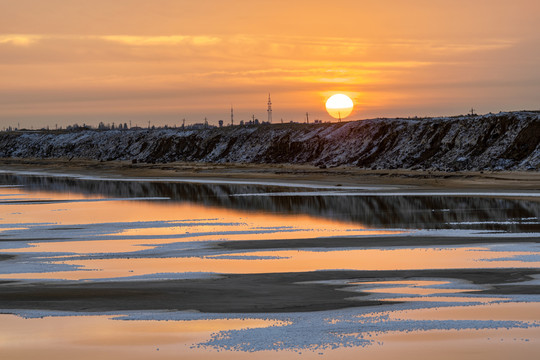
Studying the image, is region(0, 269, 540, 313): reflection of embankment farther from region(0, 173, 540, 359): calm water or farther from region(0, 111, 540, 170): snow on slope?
region(0, 111, 540, 170): snow on slope

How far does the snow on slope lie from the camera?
63.4 metres

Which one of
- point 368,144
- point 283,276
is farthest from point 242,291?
point 368,144

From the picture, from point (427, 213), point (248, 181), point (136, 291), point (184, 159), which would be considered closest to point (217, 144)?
point (184, 159)

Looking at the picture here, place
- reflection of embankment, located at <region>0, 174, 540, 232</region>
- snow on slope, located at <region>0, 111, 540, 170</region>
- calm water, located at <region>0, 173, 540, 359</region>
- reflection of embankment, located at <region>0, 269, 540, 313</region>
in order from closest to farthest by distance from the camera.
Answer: calm water, located at <region>0, 173, 540, 359</region>, reflection of embankment, located at <region>0, 269, 540, 313</region>, reflection of embankment, located at <region>0, 174, 540, 232</region>, snow on slope, located at <region>0, 111, 540, 170</region>

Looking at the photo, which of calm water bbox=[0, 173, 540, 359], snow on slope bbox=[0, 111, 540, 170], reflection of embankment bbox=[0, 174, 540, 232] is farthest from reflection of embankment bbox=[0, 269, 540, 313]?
Result: snow on slope bbox=[0, 111, 540, 170]

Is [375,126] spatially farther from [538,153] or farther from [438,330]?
[438,330]

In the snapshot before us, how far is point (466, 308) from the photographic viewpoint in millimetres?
13938

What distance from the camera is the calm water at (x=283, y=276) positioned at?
11.9 meters

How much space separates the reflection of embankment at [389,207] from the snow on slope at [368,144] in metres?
20.8

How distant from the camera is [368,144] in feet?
256

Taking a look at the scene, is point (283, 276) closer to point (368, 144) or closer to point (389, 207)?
point (389, 207)

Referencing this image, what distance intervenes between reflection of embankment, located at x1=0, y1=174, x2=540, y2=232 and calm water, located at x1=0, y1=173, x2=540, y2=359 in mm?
122

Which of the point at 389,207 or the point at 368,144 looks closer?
the point at 389,207

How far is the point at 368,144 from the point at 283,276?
61.5m
